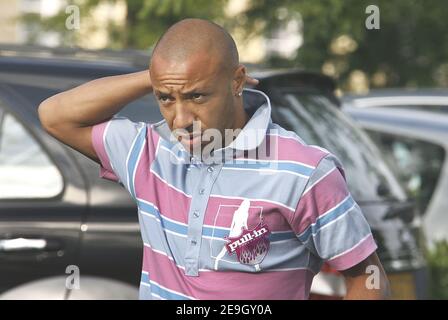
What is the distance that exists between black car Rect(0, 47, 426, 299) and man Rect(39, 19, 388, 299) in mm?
1352

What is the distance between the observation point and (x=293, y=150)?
2.73m

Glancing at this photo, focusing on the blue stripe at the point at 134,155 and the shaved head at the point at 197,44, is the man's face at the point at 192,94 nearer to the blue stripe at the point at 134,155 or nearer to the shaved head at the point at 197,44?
the shaved head at the point at 197,44

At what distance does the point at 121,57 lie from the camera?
502 centimetres

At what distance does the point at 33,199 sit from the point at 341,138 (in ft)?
4.87

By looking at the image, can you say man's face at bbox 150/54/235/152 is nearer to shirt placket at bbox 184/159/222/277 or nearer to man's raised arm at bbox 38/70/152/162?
shirt placket at bbox 184/159/222/277

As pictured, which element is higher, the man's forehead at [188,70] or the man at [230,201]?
the man's forehead at [188,70]

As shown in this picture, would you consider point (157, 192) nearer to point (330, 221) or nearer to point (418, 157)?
point (330, 221)

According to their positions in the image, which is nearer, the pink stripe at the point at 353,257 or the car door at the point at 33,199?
the pink stripe at the point at 353,257

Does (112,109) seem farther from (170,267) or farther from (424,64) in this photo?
(424,64)

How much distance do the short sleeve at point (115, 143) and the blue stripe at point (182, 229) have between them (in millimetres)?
140

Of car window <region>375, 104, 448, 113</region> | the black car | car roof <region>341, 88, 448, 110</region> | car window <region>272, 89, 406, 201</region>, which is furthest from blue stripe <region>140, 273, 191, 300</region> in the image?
car window <region>375, 104, 448, 113</region>

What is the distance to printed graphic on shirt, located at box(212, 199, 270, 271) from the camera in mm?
2684

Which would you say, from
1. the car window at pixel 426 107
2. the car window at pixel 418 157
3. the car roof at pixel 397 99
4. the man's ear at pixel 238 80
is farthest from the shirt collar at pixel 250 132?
the car window at pixel 426 107

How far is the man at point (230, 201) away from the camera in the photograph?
2682 millimetres
